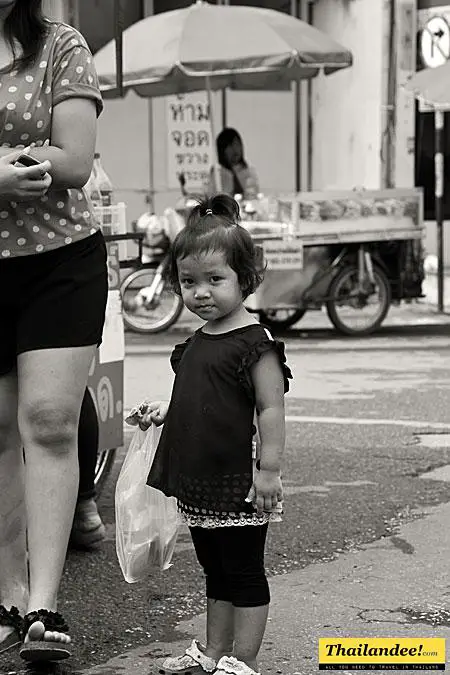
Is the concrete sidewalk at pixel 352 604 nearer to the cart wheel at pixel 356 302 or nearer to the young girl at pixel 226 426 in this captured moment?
the young girl at pixel 226 426

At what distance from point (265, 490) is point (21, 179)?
0.99 m

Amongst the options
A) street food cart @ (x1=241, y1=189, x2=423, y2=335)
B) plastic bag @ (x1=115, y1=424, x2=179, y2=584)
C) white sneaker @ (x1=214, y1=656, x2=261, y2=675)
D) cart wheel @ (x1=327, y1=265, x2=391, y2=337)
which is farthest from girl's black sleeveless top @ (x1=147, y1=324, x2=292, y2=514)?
cart wheel @ (x1=327, y1=265, x2=391, y2=337)

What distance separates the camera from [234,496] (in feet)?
11.1

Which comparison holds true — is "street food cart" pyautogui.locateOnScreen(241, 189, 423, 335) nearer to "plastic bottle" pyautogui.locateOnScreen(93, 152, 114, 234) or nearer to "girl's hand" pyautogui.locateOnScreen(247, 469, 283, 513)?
"plastic bottle" pyautogui.locateOnScreen(93, 152, 114, 234)

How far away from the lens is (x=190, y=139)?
673 inches

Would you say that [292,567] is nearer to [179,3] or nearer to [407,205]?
[407,205]

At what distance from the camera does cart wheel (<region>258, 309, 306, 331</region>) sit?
13.3 meters

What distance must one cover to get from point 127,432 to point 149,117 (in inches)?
450

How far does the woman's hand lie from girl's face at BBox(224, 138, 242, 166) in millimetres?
10053

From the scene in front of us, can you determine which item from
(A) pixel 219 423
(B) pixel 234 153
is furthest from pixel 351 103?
(A) pixel 219 423

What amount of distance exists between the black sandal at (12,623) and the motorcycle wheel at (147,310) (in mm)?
9202

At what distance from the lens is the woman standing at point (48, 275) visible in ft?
12.1

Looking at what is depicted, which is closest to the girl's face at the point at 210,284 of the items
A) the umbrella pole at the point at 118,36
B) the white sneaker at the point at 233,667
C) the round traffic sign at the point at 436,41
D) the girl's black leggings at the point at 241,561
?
the girl's black leggings at the point at 241,561

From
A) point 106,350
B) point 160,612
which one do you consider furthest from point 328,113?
point 160,612
